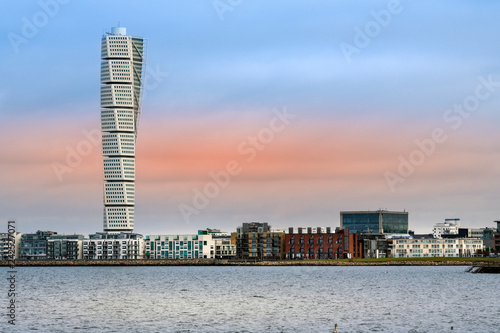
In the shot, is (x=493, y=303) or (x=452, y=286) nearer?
(x=493, y=303)

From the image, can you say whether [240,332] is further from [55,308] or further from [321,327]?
[55,308]

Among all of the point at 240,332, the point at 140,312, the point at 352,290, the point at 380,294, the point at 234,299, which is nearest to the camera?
the point at 240,332

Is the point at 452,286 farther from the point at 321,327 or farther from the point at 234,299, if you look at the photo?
the point at 321,327

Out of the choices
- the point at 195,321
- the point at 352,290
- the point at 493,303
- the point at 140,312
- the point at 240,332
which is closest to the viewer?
the point at 240,332

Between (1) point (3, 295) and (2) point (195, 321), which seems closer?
(2) point (195, 321)

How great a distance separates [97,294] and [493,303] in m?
54.1

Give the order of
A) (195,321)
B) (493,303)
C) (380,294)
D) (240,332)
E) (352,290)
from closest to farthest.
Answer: (240,332), (195,321), (493,303), (380,294), (352,290)

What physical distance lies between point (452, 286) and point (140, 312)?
201 ft

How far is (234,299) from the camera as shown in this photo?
11056 cm

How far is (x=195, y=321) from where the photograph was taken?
82688mm

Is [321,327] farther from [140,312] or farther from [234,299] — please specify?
[234,299]

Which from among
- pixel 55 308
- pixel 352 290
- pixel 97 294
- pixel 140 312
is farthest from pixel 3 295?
pixel 352 290

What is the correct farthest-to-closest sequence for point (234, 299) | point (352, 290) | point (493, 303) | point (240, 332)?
point (352, 290) < point (234, 299) < point (493, 303) < point (240, 332)

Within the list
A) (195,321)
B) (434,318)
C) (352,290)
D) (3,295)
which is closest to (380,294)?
(352,290)
